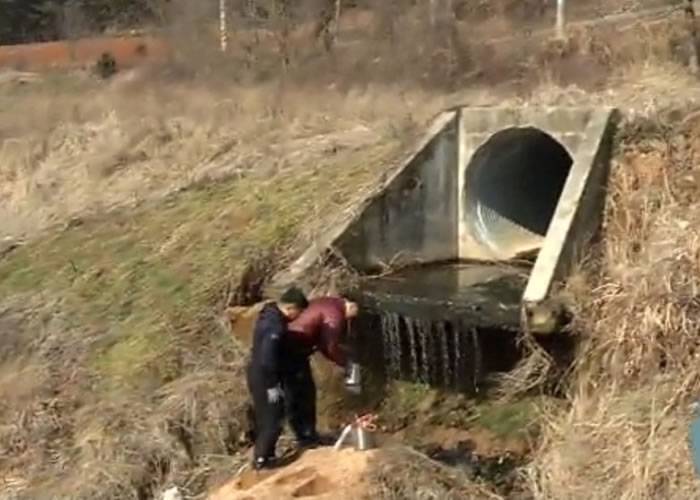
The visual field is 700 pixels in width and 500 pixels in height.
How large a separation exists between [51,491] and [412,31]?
46.9 ft

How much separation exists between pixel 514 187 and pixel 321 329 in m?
6.22

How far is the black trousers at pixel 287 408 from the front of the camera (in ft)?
31.0

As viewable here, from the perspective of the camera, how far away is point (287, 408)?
975cm

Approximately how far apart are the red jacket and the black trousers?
0.23m

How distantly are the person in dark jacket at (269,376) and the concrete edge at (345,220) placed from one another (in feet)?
9.11

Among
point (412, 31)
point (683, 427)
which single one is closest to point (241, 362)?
point (683, 427)

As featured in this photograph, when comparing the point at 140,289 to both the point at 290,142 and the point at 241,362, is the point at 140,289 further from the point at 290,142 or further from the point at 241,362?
the point at 290,142

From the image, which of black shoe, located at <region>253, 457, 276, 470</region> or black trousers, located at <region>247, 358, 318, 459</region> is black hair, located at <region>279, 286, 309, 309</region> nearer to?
black trousers, located at <region>247, 358, 318, 459</region>

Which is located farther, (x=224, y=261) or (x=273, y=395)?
(x=224, y=261)

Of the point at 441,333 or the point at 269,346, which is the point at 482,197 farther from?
the point at 269,346

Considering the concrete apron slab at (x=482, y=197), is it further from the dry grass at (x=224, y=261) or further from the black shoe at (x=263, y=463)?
the black shoe at (x=263, y=463)

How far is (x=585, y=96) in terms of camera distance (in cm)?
1512

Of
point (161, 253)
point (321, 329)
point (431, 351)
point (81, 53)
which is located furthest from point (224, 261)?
point (81, 53)

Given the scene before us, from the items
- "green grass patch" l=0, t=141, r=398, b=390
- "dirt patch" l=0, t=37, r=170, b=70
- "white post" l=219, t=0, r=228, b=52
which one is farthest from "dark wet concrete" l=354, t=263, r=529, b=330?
"dirt patch" l=0, t=37, r=170, b=70
